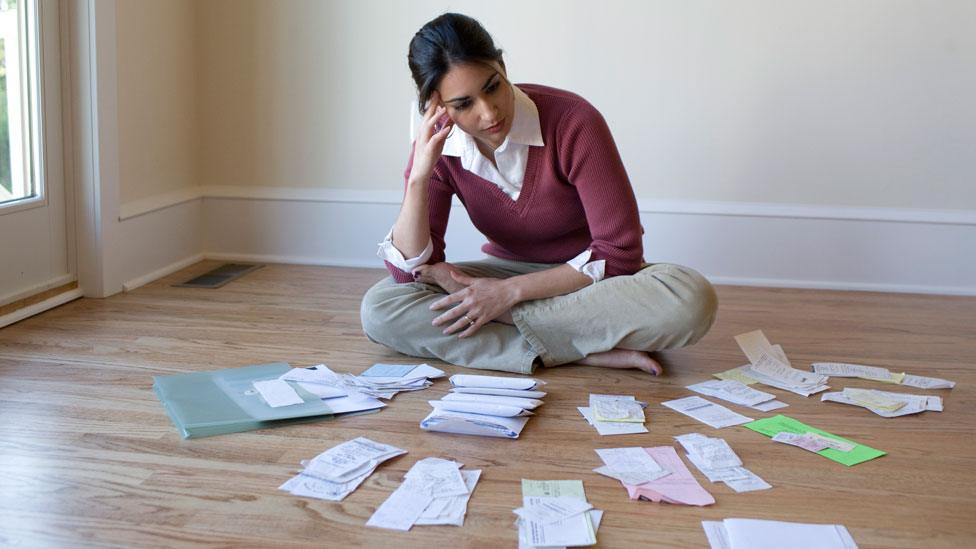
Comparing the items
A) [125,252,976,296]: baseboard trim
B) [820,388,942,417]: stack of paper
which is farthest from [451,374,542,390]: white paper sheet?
[125,252,976,296]: baseboard trim

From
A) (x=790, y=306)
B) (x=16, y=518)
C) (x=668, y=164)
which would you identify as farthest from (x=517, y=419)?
(x=668, y=164)

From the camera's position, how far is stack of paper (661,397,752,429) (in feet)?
7.09

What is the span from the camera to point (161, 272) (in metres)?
3.61

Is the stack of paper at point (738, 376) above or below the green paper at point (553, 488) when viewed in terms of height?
below

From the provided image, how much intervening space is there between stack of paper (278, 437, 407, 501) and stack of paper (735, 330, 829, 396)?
1.07 metres

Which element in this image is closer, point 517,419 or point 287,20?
→ point 517,419

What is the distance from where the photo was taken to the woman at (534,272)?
2408mm

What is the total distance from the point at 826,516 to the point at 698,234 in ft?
7.01

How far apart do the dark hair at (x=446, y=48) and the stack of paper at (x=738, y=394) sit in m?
0.95

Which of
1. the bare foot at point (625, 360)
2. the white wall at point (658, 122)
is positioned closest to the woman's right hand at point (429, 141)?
the bare foot at point (625, 360)

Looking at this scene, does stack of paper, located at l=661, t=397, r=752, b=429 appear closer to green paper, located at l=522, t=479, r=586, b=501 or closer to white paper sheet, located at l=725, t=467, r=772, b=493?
white paper sheet, located at l=725, t=467, r=772, b=493

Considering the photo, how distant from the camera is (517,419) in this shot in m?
2.11

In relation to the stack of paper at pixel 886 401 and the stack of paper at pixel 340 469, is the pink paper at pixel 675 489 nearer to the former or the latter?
the stack of paper at pixel 340 469

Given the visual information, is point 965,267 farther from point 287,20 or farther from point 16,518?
point 16,518
